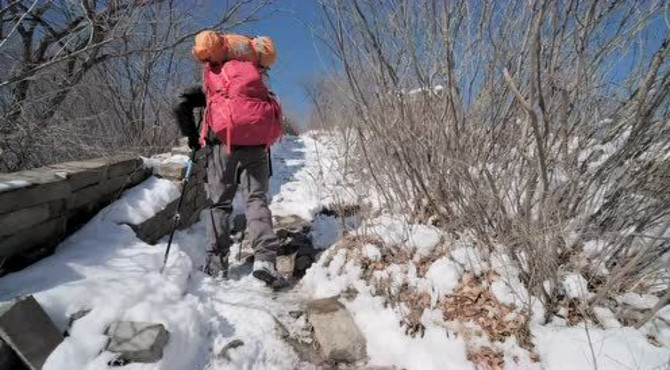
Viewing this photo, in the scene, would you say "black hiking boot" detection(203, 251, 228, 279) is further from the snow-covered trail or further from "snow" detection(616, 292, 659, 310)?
"snow" detection(616, 292, 659, 310)

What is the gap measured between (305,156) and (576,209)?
304 inches

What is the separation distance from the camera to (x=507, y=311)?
7.50ft

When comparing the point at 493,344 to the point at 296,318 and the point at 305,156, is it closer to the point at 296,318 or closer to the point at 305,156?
the point at 296,318

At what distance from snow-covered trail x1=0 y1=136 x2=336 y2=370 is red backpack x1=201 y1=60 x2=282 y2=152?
88 centimetres

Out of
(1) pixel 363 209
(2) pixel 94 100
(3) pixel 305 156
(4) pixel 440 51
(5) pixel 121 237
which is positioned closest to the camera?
(4) pixel 440 51

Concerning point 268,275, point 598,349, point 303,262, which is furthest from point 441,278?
point 303,262

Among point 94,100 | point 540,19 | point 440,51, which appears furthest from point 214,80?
point 94,100

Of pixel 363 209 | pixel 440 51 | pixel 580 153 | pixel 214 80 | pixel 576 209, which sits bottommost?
pixel 363 209

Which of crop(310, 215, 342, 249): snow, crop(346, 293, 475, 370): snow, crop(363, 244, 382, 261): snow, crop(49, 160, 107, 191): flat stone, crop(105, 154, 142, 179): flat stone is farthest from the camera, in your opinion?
crop(310, 215, 342, 249): snow

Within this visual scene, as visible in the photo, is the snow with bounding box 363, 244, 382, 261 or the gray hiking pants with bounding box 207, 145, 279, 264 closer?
the snow with bounding box 363, 244, 382, 261

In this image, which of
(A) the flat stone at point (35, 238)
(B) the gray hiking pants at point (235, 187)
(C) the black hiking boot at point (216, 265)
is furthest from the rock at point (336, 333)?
(A) the flat stone at point (35, 238)

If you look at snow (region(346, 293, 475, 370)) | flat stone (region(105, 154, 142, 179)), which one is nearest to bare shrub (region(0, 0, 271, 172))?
flat stone (region(105, 154, 142, 179))

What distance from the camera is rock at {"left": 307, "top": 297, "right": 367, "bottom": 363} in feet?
7.74

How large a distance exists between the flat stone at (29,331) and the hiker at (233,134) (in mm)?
1342
